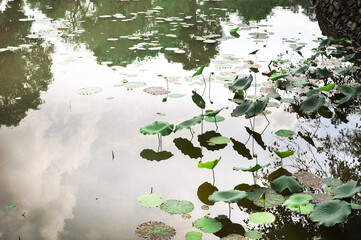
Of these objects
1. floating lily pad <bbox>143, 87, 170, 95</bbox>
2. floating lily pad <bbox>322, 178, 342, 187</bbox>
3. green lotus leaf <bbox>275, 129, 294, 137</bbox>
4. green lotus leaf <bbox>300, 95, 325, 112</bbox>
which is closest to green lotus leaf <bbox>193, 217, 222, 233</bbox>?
floating lily pad <bbox>322, 178, 342, 187</bbox>

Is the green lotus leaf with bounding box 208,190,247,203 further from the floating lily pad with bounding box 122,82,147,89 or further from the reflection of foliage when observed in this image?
the floating lily pad with bounding box 122,82,147,89

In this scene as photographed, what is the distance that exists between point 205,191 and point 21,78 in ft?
9.28

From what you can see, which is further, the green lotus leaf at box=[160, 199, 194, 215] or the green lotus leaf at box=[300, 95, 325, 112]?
the green lotus leaf at box=[300, 95, 325, 112]

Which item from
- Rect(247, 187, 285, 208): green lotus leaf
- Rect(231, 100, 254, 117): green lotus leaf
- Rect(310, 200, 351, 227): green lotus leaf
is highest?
Rect(231, 100, 254, 117): green lotus leaf

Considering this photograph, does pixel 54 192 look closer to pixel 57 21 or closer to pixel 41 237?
pixel 41 237

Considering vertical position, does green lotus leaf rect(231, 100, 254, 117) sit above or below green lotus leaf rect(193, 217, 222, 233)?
above

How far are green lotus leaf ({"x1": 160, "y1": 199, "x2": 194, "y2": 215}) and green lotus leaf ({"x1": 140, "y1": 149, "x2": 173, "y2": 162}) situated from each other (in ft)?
1.68

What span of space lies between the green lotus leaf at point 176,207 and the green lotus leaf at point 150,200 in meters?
0.04

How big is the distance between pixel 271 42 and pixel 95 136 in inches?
147

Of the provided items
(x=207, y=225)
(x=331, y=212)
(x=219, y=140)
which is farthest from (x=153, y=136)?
(x=331, y=212)

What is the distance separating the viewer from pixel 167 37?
5.72 metres

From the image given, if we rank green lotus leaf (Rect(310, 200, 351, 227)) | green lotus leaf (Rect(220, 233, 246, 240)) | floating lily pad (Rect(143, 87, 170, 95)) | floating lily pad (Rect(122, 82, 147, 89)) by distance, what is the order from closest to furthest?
green lotus leaf (Rect(310, 200, 351, 227))
green lotus leaf (Rect(220, 233, 246, 240))
floating lily pad (Rect(143, 87, 170, 95))
floating lily pad (Rect(122, 82, 147, 89))

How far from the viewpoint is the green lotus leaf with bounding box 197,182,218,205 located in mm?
2079

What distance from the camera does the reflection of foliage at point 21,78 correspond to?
128 inches
